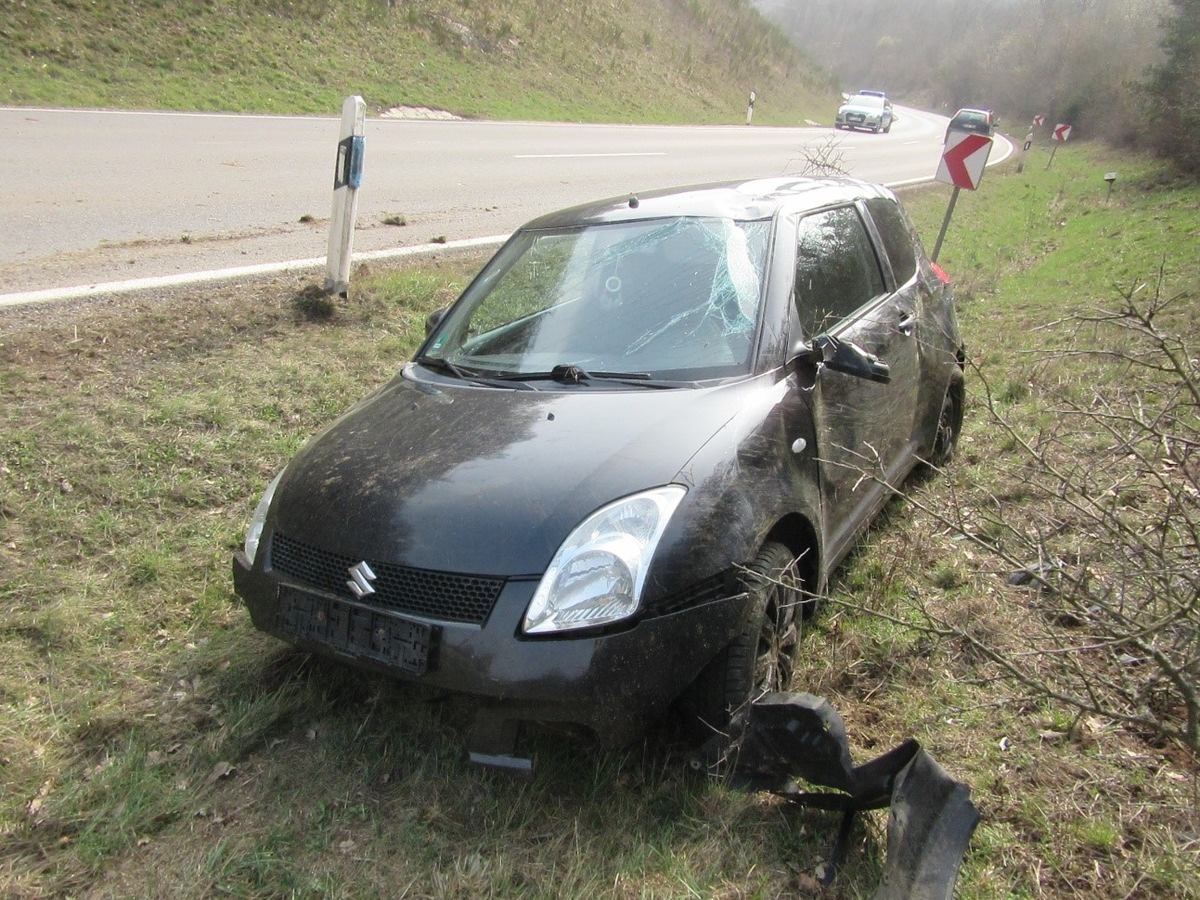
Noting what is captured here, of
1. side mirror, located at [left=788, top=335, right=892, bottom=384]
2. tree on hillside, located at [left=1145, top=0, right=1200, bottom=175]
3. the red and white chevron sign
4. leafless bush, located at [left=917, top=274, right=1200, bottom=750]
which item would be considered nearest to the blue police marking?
side mirror, located at [left=788, top=335, right=892, bottom=384]

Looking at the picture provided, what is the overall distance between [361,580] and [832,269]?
2.40m

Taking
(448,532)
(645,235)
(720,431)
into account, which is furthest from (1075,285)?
(448,532)

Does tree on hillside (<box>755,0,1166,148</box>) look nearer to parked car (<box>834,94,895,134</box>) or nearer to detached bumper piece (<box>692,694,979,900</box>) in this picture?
parked car (<box>834,94,895,134</box>)

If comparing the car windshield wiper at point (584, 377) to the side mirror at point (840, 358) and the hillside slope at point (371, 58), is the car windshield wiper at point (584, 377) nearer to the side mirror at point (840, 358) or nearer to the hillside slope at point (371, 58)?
the side mirror at point (840, 358)

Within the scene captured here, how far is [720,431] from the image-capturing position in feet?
9.57

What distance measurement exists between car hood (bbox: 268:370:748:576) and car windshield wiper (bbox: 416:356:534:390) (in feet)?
0.28

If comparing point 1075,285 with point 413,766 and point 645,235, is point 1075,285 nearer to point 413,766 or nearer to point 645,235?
point 645,235

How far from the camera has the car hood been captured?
102 inches

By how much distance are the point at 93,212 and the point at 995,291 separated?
975 cm

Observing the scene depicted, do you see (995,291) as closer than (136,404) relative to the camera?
No

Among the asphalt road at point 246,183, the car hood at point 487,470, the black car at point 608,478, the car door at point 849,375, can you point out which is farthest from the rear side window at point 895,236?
the asphalt road at point 246,183

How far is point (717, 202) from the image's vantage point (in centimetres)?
399

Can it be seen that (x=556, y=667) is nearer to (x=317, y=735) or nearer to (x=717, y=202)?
(x=317, y=735)

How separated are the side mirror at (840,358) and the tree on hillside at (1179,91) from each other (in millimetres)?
28046
